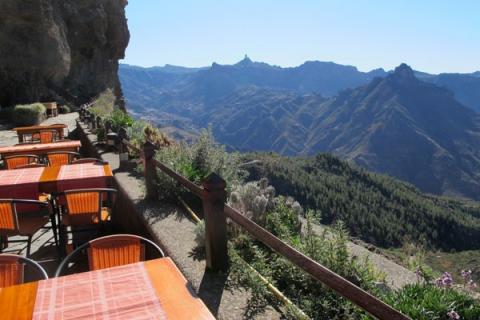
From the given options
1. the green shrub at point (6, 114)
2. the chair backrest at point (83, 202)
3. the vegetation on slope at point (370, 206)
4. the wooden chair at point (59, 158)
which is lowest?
the vegetation on slope at point (370, 206)

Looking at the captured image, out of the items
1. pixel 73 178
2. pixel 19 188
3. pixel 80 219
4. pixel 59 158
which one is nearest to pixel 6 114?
pixel 59 158

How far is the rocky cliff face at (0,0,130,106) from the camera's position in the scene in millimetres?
29828

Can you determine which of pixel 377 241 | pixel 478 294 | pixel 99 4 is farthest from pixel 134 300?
pixel 377 241

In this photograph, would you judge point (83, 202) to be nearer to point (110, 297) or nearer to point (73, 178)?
point (73, 178)

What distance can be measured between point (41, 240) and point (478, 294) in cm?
553

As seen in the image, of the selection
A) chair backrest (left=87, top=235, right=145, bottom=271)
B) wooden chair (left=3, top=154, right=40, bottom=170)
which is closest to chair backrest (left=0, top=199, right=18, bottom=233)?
chair backrest (left=87, top=235, right=145, bottom=271)

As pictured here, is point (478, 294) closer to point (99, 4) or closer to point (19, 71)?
point (19, 71)

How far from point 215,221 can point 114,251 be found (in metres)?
0.82

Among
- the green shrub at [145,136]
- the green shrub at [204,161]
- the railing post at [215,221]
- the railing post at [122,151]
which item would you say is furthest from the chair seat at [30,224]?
the green shrub at [145,136]

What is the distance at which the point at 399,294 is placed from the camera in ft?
9.46

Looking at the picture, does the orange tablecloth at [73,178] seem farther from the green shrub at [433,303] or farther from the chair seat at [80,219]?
the green shrub at [433,303]

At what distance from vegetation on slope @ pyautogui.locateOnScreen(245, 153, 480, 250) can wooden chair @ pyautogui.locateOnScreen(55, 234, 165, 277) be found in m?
73.7

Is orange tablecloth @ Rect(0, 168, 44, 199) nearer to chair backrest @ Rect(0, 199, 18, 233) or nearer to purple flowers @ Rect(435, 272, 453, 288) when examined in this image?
chair backrest @ Rect(0, 199, 18, 233)

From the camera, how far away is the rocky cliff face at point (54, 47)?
29828 millimetres
